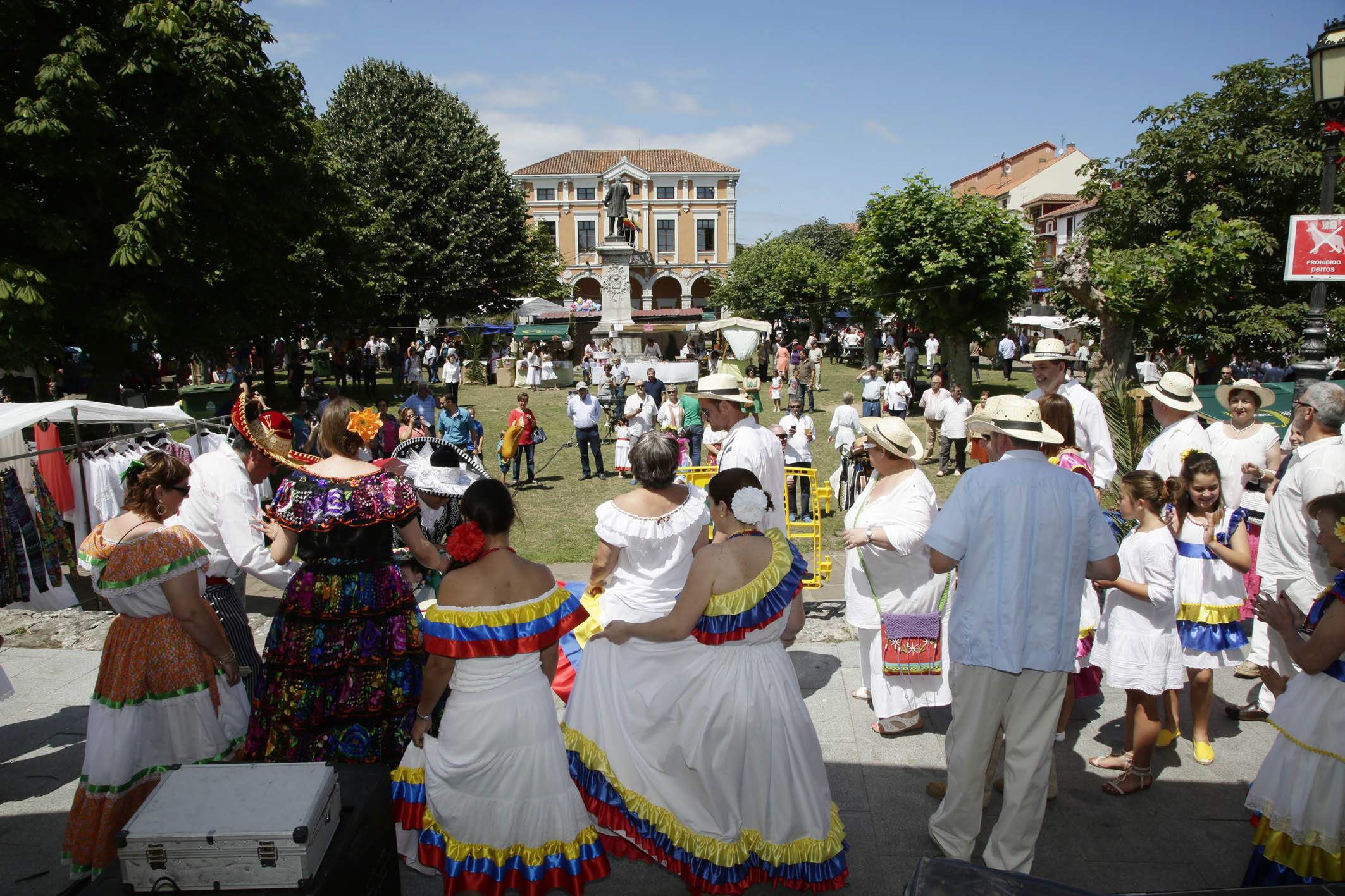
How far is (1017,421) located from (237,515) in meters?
3.70

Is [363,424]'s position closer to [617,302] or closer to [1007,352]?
[1007,352]

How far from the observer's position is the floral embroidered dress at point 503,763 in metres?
3.16

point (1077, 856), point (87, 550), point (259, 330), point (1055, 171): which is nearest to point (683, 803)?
point (1077, 856)

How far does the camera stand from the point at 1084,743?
464 centimetres

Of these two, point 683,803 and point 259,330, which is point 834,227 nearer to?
point 259,330

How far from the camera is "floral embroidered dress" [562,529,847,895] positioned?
337cm

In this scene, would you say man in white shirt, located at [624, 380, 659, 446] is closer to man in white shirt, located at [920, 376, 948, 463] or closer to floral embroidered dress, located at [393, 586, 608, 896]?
man in white shirt, located at [920, 376, 948, 463]

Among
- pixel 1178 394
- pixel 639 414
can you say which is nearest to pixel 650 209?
pixel 639 414

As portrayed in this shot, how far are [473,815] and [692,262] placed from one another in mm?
63526

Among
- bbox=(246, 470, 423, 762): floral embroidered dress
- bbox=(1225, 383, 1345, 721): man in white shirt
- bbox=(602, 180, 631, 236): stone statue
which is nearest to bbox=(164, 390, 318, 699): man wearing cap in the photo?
bbox=(246, 470, 423, 762): floral embroidered dress

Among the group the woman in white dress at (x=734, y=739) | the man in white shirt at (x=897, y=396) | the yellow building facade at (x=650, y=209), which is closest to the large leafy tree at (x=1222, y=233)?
the man in white shirt at (x=897, y=396)

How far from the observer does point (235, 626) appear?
4.28 m

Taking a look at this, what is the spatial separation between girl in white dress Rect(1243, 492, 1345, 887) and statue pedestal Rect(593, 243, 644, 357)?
87.5ft

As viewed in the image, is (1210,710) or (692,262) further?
(692,262)
